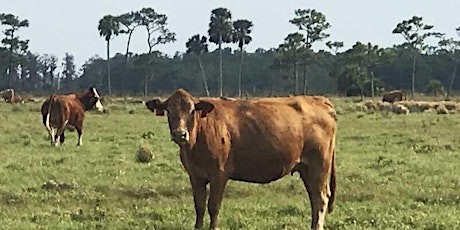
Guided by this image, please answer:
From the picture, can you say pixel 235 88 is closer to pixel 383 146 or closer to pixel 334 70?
pixel 334 70

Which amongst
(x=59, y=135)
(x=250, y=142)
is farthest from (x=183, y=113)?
(x=59, y=135)

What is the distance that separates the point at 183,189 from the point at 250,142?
4.15 meters

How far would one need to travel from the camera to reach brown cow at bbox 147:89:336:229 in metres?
9.77

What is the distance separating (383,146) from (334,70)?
2579 inches

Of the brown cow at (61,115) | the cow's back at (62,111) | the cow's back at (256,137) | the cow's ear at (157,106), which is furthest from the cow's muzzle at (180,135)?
the cow's back at (62,111)

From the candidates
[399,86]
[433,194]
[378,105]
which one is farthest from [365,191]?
[399,86]

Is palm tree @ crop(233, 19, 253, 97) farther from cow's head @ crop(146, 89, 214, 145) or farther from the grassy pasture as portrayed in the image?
cow's head @ crop(146, 89, 214, 145)

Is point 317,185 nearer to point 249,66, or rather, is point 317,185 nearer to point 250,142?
point 250,142

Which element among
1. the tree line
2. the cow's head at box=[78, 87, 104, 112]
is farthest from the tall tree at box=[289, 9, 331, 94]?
the cow's head at box=[78, 87, 104, 112]

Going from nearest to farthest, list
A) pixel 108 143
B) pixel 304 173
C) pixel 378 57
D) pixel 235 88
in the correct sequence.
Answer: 1. pixel 304 173
2. pixel 108 143
3. pixel 378 57
4. pixel 235 88

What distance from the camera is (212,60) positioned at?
112938mm

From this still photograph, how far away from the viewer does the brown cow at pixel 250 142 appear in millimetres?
9773

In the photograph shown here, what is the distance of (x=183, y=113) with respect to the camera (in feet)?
31.3

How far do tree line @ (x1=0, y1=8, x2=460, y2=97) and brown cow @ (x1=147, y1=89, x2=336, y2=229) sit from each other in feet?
207
